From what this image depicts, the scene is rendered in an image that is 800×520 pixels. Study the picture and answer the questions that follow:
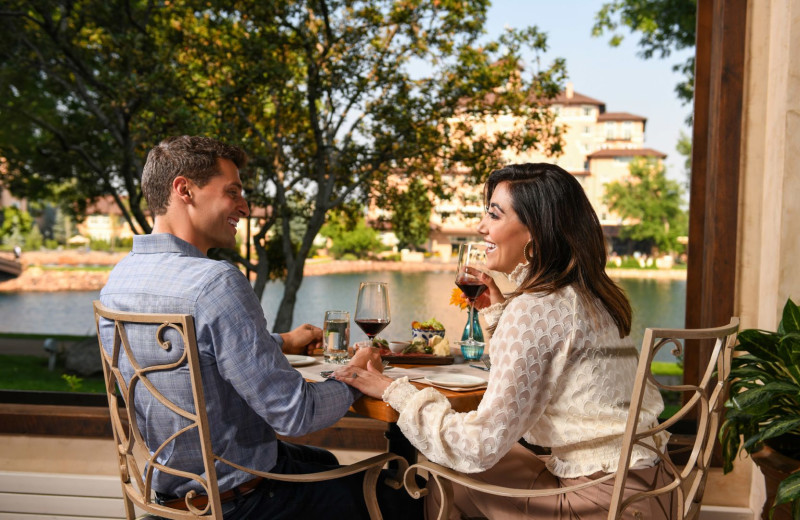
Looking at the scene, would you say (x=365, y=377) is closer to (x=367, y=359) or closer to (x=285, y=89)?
(x=367, y=359)

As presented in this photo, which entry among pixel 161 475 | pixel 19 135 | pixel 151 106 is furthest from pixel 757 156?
pixel 19 135

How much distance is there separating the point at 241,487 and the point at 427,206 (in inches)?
93.5

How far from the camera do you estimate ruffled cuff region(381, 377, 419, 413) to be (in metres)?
1.57

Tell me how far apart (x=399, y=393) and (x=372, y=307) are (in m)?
0.44

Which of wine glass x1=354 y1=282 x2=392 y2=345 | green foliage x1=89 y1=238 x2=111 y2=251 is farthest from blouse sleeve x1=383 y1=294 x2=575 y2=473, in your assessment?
green foliage x1=89 y1=238 x2=111 y2=251

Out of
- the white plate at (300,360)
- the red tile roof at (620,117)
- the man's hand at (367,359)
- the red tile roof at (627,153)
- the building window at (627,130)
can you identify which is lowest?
the white plate at (300,360)

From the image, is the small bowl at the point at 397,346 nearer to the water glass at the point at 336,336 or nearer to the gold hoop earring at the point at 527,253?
the water glass at the point at 336,336

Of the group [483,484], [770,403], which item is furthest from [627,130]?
[483,484]

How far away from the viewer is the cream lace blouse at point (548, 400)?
4.69 ft

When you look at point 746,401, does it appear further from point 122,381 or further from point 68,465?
point 68,465

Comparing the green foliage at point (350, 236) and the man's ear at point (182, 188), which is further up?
the man's ear at point (182, 188)

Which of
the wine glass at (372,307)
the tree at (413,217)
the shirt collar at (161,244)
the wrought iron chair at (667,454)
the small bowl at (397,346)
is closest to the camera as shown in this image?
the wrought iron chair at (667,454)

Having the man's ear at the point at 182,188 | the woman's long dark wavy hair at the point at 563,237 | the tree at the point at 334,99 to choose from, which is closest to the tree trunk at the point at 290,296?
the tree at the point at 334,99

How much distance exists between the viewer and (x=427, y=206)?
3.82 metres
